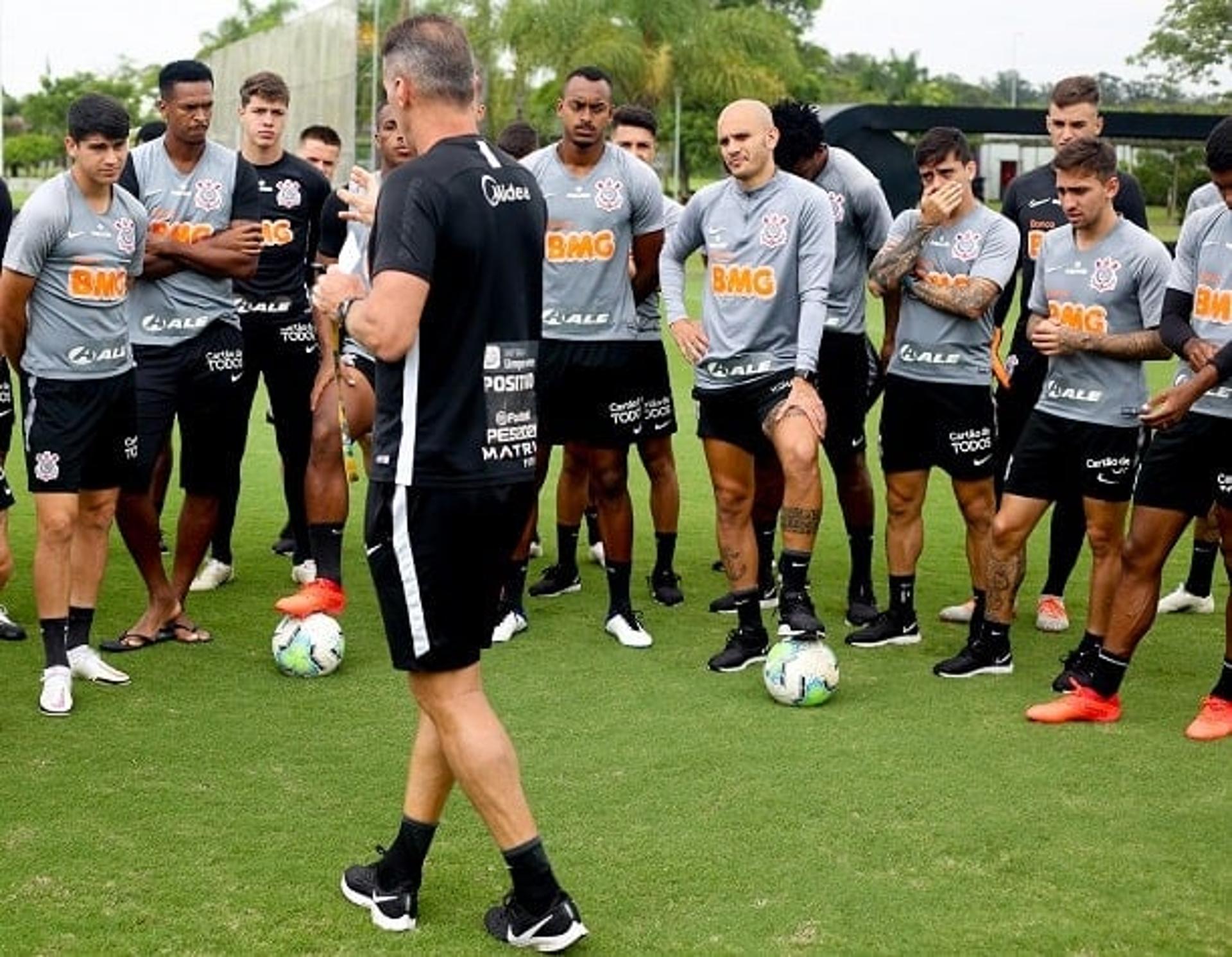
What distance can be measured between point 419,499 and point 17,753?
2429 millimetres

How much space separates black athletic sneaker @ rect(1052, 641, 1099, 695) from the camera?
6.84 m

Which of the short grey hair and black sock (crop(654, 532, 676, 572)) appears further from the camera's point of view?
black sock (crop(654, 532, 676, 572))

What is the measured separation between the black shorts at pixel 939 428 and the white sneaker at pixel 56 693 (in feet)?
12.0

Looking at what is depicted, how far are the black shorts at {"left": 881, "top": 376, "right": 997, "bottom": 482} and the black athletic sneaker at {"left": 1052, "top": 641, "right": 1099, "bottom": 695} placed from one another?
96cm

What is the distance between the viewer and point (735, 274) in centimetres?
742

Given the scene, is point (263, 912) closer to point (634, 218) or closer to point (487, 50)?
point (634, 218)

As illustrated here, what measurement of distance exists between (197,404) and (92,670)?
4.66 ft

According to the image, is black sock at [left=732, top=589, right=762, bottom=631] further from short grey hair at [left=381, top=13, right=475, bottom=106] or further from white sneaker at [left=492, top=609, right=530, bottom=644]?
short grey hair at [left=381, top=13, right=475, bottom=106]

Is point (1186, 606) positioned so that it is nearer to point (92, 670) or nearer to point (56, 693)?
point (92, 670)

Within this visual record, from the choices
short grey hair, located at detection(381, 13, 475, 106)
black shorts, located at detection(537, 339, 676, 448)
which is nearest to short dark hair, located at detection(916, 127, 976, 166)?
black shorts, located at detection(537, 339, 676, 448)

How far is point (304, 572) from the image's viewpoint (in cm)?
898

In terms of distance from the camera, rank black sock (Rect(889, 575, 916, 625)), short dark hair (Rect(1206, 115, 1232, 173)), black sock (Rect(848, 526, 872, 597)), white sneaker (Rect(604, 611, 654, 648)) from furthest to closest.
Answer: black sock (Rect(848, 526, 872, 597)), black sock (Rect(889, 575, 916, 625)), white sneaker (Rect(604, 611, 654, 648)), short dark hair (Rect(1206, 115, 1232, 173))

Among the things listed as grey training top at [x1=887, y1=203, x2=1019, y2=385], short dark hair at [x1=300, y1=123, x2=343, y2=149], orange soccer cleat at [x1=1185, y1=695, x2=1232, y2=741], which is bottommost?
orange soccer cleat at [x1=1185, y1=695, x2=1232, y2=741]

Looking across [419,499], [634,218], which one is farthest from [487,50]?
[419,499]
